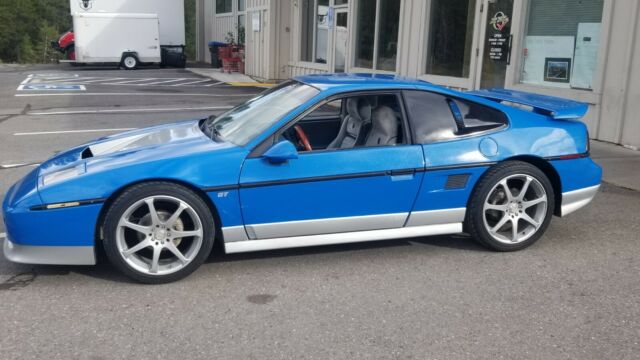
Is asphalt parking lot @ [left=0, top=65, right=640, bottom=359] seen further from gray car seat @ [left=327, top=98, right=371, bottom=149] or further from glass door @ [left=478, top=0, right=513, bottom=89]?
glass door @ [left=478, top=0, right=513, bottom=89]

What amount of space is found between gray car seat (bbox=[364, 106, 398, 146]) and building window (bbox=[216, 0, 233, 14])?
25685mm

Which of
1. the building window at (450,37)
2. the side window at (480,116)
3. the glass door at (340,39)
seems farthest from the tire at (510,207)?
the glass door at (340,39)

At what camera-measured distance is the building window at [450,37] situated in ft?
38.2

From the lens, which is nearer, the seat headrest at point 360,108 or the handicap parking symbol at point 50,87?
the seat headrest at point 360,108

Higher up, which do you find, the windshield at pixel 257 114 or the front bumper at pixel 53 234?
the windshield at pixel 257 114

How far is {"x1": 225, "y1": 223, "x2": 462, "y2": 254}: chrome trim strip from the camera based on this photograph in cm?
407

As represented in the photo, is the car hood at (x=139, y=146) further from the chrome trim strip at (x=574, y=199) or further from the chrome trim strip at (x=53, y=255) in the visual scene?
the chrome trim strip at (x=574, y=199)

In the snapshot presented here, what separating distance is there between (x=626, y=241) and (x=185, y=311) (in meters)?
3.57

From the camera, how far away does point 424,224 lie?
441cm

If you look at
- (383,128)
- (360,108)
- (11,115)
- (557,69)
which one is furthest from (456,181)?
(11,115)

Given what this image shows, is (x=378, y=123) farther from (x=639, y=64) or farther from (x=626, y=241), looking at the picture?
(x=639, y=64)

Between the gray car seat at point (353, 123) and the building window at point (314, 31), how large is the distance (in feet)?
42.6

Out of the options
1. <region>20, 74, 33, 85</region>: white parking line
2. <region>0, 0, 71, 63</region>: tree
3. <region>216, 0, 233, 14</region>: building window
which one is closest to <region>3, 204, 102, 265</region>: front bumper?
<region>20, 74, 33, 85</region>: white parking line

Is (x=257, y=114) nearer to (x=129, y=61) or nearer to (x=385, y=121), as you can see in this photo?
(x=385, y=121)
